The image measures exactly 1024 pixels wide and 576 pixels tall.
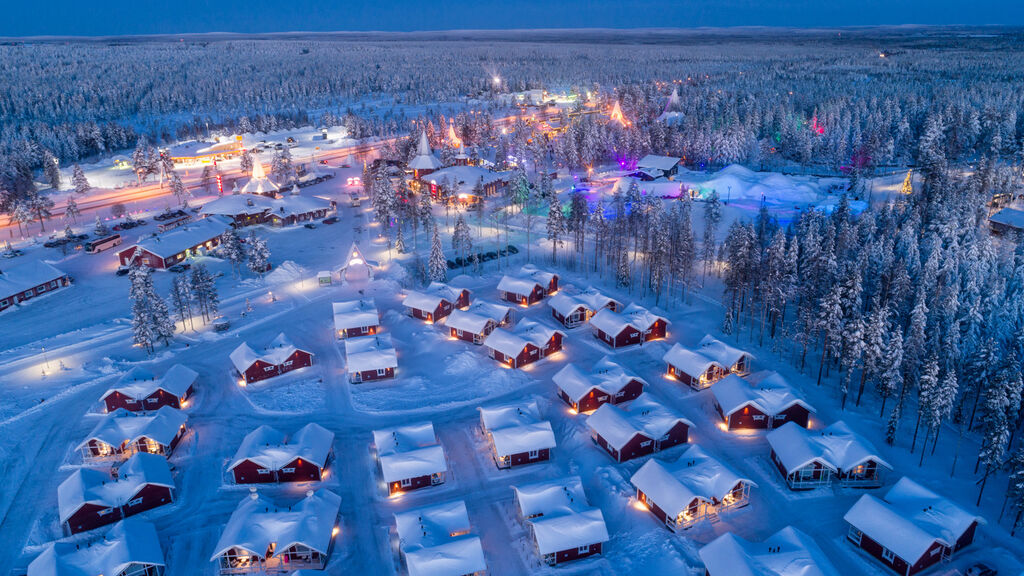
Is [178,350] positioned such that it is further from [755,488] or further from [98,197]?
[98,197]

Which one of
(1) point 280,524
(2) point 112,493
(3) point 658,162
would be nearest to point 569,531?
(1) point 280,524

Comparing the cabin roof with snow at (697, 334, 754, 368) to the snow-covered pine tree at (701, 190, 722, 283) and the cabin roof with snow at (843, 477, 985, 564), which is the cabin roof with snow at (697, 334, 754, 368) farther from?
the snow-covered pine tree at (701, 190, 722, 283)

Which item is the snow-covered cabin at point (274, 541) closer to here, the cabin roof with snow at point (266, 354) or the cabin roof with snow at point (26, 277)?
the cabin roof with snow at point (266, 354)

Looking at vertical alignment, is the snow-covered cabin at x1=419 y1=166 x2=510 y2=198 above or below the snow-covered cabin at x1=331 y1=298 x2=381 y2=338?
above

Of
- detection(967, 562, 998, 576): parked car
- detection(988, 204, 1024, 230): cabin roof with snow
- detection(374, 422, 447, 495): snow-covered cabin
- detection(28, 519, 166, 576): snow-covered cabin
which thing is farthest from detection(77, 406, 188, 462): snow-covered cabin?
detection(988, 204, 1024, 230): cabin roof with snow

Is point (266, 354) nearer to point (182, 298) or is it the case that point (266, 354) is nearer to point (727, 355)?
point (182, 298)

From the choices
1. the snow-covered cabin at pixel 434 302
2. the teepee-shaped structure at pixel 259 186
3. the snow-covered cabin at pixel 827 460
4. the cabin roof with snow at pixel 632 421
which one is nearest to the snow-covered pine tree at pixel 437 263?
the snow-covered cabin at pixel 434 302
